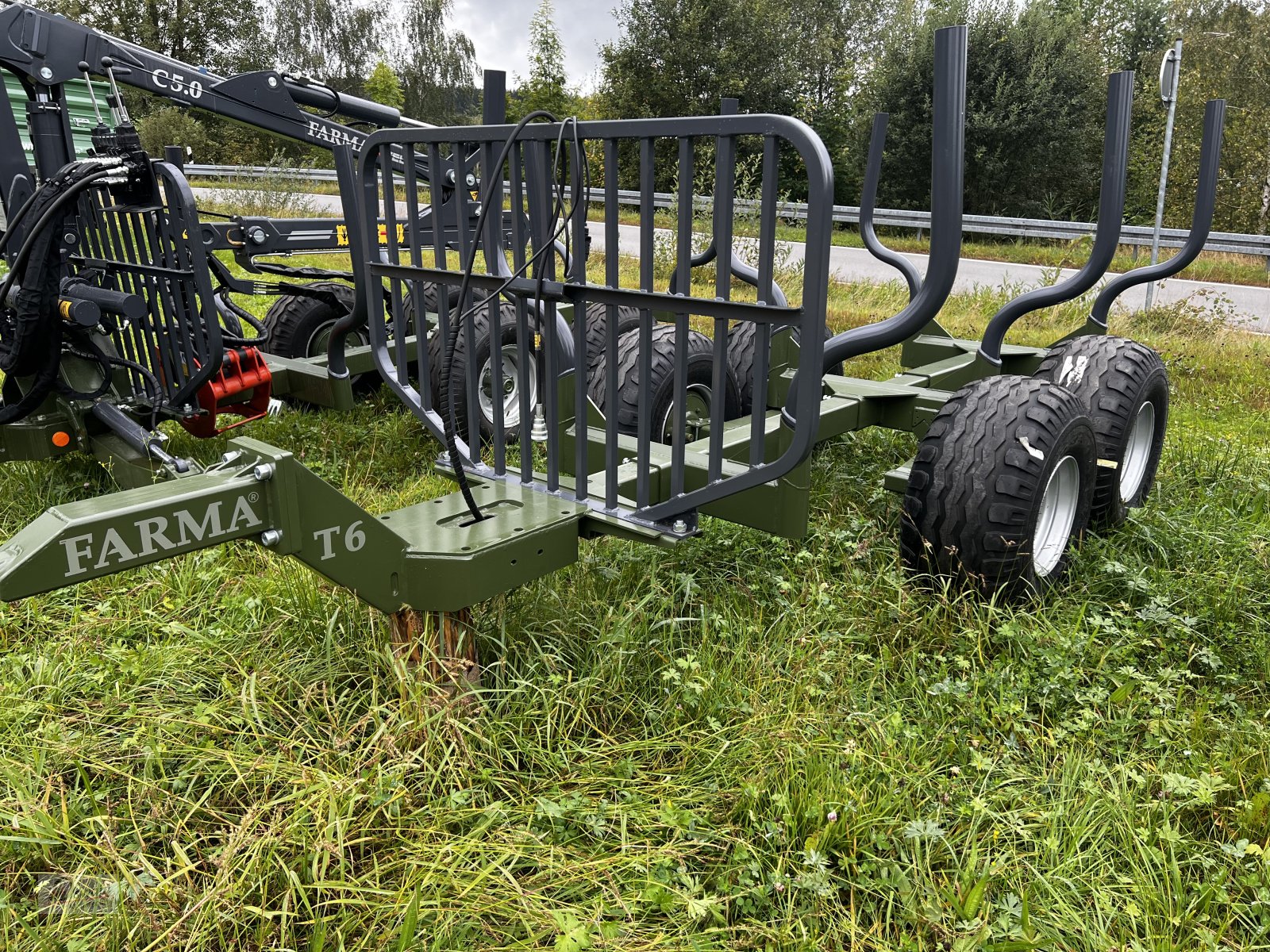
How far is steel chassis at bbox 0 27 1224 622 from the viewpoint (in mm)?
2207

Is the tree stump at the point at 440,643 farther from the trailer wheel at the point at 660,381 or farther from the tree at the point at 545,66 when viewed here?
the tree at the point at 545,66

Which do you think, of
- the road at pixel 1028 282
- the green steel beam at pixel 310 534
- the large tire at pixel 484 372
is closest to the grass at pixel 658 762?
the green steel beam at pixel 310 534

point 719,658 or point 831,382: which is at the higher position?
point 831,382

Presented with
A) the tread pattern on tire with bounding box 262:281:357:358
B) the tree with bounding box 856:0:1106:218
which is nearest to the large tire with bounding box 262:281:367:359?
the tread pattern on tire with bounding box 262:281:357:358

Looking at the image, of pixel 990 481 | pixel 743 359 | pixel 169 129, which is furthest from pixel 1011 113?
pixel 990 481

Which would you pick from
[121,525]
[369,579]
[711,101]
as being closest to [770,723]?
[369,579]

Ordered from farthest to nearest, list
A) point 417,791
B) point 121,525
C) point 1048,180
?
point 1048,180 → point 417,791 → point 121,525

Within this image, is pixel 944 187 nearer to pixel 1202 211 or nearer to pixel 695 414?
pixel 695 414

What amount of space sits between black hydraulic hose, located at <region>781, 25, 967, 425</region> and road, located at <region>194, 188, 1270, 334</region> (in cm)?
774

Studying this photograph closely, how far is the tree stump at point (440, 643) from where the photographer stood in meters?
2.84

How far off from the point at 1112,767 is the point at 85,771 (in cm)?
282

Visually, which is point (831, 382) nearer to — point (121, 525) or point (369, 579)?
point (369, 579)

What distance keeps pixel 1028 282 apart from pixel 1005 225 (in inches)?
131

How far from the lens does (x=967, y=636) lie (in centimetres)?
332
